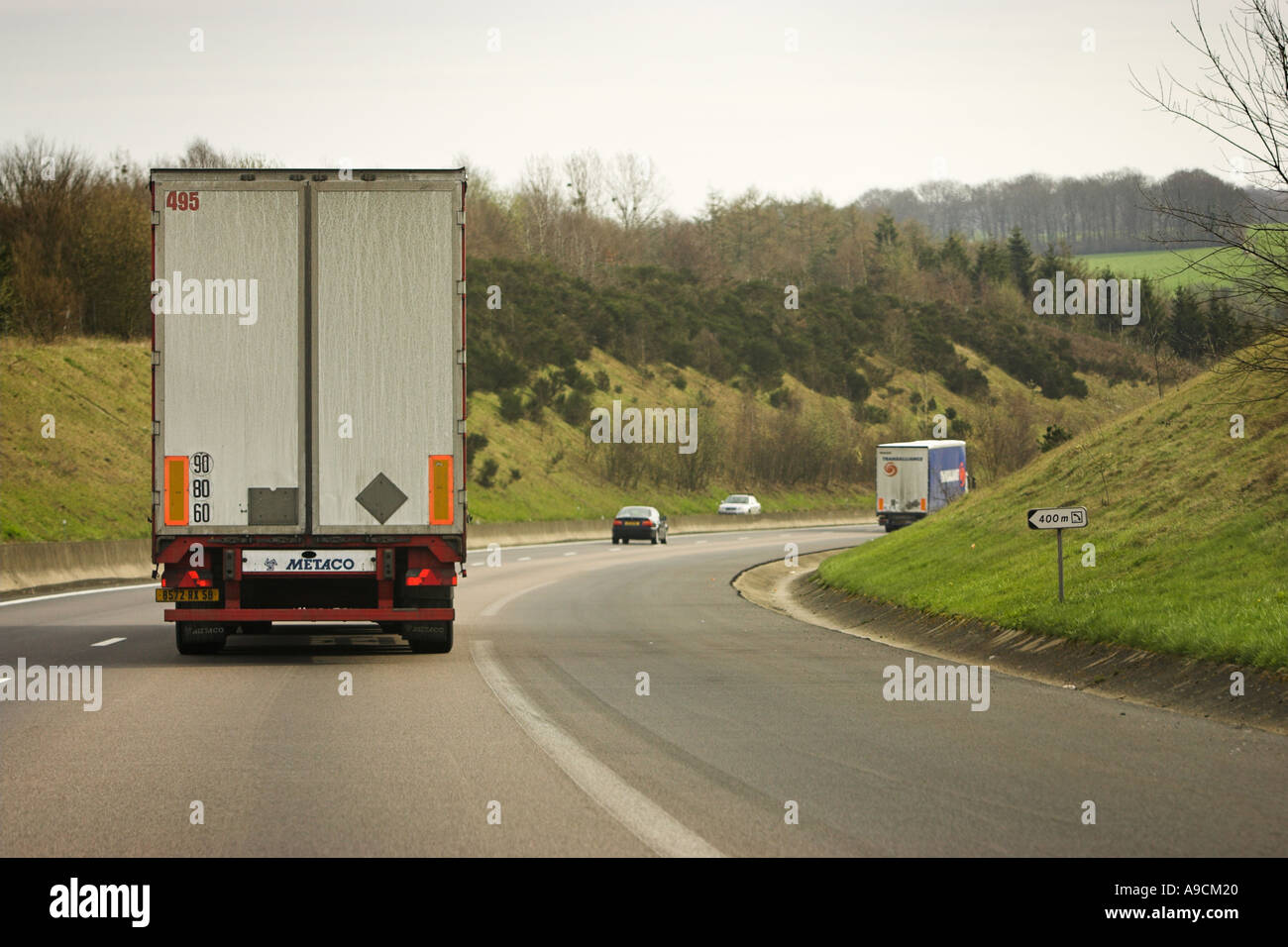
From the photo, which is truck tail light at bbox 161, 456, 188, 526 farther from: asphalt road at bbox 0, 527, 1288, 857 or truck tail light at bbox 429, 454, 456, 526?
truck tail light at bbox 429, 454, 456, 526

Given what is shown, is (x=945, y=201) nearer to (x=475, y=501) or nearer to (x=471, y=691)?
(x=475, y=501)

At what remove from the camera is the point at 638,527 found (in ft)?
185

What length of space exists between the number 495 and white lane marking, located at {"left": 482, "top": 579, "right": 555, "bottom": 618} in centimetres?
953

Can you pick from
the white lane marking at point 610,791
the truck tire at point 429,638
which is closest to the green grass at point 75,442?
the truck tire at point 429,638

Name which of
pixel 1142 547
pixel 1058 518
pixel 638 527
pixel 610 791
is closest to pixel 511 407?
pixel 638 527

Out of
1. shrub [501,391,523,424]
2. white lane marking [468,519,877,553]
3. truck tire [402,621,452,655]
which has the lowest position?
white lane marking [468,519,877,553]

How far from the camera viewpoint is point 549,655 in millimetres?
16078

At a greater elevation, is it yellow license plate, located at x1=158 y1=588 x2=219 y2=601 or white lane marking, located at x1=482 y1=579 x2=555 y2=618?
yellow license plate, located at x1=158 y1=588 x2=219 y2=601

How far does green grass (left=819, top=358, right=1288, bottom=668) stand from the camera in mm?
14141

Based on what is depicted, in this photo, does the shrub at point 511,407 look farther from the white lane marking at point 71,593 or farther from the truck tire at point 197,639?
the truck tire at point 197,639

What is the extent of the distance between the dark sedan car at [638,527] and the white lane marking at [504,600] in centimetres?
2345

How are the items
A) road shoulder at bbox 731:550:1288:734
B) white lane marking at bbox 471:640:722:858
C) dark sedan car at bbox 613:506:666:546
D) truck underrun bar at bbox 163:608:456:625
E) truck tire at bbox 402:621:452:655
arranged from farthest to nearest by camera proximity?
dark sedan car at bbox 613:506:666:546, truck tire at bbox 402:621:452:655, truck underrun bar at bbox 163:608:456:625, road shoulder at bbox 731:550:1288:734, white lane marking at bbox 471:640:722:858

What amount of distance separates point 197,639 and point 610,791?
29.1 ft

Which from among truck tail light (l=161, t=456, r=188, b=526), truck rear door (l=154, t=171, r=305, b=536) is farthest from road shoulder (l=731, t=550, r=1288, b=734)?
truck tail light (l=161, t=456, r=188, b=526)
